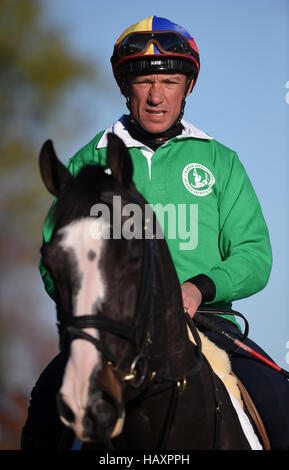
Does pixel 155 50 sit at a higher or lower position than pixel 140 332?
higher

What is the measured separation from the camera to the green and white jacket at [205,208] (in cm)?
475

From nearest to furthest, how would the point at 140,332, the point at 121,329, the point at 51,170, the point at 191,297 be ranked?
1. the point at 121,329
2. the point at 140,332
3. the point at 51,170
4. the point at 191,297

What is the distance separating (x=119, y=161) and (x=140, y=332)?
89 centimetres

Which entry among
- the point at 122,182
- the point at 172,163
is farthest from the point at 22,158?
the point at 122,182

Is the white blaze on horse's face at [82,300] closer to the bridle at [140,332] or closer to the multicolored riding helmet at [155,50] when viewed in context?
the bridle at [140,332]

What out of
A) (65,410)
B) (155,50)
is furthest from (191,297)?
(155,50)

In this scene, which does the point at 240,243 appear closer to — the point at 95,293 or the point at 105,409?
the point at 95,293

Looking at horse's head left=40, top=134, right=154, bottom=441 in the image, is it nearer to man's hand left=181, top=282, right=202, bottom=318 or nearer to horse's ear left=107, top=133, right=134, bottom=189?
horse's ear left=107, top=133, right=134, bottom=189

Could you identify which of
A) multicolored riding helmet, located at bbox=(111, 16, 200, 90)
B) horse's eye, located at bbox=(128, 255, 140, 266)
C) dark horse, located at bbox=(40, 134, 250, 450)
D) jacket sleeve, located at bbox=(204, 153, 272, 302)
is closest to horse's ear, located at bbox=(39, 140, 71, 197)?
dark horse, located at bbox=(40, 134, 250, 450)

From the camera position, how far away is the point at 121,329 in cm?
301

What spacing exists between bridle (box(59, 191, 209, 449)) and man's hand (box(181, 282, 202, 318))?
57 cm

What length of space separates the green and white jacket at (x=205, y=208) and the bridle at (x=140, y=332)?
4.32 feet

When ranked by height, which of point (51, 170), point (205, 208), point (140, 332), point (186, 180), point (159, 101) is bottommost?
point (140, 332)

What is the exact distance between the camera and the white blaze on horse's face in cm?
285
